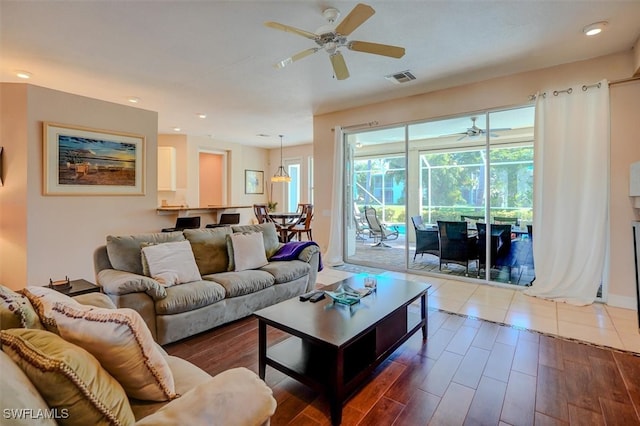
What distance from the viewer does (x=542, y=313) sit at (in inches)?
133

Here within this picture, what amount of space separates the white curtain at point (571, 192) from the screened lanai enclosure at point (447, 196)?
0.49 m

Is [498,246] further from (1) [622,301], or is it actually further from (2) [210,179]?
(2) [210,179]

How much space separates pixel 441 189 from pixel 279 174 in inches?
→ 221

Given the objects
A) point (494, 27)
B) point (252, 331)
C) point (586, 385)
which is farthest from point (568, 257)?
point (252, 331)

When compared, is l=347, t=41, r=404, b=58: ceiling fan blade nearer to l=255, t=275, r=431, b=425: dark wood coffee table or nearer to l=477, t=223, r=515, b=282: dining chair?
l=255, t=275, r=431, b=425: dark wood coffee table

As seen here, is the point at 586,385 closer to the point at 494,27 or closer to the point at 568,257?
the point at 568,257

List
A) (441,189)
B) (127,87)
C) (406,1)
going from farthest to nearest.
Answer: (441,189)
(127,87)
(406,1)

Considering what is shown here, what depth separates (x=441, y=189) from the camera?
18.1 ft

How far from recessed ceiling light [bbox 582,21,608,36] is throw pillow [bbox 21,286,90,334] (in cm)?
442

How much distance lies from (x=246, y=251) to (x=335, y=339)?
198cm

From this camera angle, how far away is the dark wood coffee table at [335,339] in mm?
1798

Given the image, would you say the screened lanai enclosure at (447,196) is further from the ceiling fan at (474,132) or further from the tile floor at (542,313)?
the tile floor at (542,313)

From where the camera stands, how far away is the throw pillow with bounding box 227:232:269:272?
11.3ft

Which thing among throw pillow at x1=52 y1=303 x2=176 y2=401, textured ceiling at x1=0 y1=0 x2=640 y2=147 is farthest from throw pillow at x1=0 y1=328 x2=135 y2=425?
textured ceiling at x1=0 y1=0 x2=640 y2=147
